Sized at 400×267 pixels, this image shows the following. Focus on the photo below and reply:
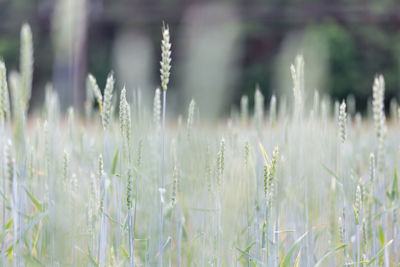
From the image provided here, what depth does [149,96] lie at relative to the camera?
92 cm

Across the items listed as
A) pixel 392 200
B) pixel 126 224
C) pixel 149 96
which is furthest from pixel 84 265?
pixel 392 200

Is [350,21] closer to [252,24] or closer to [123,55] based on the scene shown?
[252,24]

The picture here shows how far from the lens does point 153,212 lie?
0.94m

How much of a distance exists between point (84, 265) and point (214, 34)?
0.45m

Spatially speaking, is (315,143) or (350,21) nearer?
Answer: (315,143)

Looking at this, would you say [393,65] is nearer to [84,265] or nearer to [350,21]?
[350,21]

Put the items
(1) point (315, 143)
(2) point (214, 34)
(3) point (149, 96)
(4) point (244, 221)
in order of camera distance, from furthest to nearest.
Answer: (1) point (315, 143) < (4) point (244, 221) < (3) point (149, 96) < (2) point (214, 34)

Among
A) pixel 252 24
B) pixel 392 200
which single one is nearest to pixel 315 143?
pixel 392 200

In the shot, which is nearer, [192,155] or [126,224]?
[126,224]

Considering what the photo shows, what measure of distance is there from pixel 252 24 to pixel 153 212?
1249cm

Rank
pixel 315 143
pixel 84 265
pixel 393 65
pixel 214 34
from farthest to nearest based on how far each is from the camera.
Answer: pixel 393 65 → pixel 315 143 → pixel 84 265 → pixel 214 34

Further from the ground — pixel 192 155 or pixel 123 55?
pixel 123 55

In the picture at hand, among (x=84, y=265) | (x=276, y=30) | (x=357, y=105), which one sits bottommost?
(x=84, y=265)

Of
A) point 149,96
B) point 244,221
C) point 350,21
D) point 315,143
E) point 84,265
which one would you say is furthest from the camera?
point 350,21
